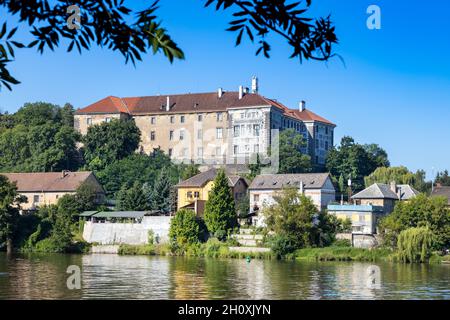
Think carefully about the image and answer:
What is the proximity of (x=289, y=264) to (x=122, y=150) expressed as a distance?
39.3 m

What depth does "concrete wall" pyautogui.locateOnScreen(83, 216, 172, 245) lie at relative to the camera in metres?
60.3

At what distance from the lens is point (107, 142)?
270ft

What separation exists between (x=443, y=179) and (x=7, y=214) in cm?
4844

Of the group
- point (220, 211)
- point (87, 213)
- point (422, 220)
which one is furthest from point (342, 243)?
point (87, 213)

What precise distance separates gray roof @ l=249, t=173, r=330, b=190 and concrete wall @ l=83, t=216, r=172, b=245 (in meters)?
9.07

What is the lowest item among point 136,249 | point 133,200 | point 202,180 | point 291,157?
point 136,249

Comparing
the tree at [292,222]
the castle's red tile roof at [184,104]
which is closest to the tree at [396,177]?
the castle's red tile roof at [184,104]

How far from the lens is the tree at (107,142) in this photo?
267 ft

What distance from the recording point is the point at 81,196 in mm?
64938

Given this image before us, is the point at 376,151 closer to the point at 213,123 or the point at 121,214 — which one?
the point at 213,123

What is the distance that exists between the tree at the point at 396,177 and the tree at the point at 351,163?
214cm

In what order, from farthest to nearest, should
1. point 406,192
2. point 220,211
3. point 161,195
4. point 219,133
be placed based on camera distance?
point 219,133 → point 161,195 → point 406,192 → point 220,211

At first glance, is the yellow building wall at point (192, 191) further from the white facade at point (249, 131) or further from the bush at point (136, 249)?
the white facade at point (249, 131)
